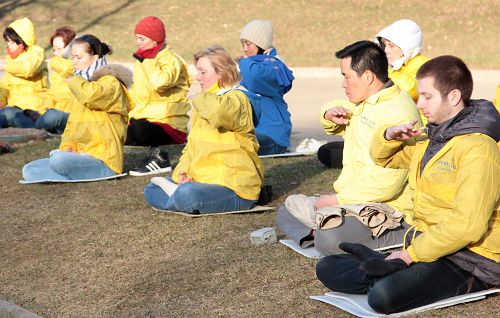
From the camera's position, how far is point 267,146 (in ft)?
35.2

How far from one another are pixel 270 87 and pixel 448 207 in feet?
18.8

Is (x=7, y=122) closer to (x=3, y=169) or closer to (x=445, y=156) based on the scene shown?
(x=3, y=169)

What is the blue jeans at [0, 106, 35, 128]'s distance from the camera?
508 inches

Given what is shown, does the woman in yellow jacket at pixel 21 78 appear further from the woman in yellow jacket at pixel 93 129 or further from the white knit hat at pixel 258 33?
the white knit hat at pixel 258 33

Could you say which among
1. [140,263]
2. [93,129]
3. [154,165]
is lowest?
[154,165]

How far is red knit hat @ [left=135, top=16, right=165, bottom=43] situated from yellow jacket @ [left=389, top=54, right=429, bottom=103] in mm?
2741

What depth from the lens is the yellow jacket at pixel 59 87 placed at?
1272 centimetres

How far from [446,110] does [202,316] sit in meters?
1.74

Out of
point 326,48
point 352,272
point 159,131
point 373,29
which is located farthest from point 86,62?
point 373,29

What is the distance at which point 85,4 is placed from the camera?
1170 inches

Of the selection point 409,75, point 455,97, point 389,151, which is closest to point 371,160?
point 389,151

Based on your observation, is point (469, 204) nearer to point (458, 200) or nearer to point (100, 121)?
point (458, 200)

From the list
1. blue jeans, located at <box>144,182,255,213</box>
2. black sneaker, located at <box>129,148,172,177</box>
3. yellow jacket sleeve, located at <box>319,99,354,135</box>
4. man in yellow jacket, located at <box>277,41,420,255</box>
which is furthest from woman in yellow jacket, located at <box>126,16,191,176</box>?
man in yellow jacket, located at <box>277,41,420,255</box>

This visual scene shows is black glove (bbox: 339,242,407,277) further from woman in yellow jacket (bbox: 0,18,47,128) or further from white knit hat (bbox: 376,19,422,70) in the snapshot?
woman in yellow jacket (bbox: 0,18,47,128)
